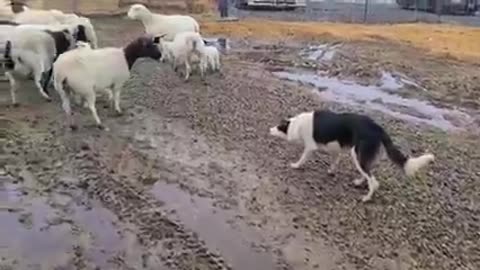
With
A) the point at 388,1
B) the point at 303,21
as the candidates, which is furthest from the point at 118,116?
the point at 388,1

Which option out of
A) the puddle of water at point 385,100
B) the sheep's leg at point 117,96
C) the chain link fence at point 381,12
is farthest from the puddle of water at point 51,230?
the chain link fence at point 381,12

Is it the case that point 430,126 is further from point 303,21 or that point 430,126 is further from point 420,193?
point 303,21

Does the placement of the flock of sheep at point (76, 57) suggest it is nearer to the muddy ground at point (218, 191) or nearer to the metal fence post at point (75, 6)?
the muddy ground at point (218, 191)

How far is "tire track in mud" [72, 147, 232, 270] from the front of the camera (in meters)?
5.25

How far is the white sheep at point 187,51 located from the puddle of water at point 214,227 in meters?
5.65

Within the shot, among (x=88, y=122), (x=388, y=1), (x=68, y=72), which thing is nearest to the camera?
(x=68, y=72)

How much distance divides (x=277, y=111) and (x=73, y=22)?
377 centimetres

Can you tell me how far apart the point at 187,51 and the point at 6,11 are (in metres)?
3.84

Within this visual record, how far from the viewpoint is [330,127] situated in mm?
6742

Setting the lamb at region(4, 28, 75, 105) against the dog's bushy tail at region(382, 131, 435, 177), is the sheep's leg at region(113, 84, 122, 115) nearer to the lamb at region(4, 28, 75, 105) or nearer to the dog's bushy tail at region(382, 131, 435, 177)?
the lamb at region(4, 28, 75, 105)

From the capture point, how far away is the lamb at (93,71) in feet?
27.4

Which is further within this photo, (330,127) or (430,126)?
(430,126)

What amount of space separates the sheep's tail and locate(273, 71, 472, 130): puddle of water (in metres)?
4.80

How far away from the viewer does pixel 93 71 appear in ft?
28.0
